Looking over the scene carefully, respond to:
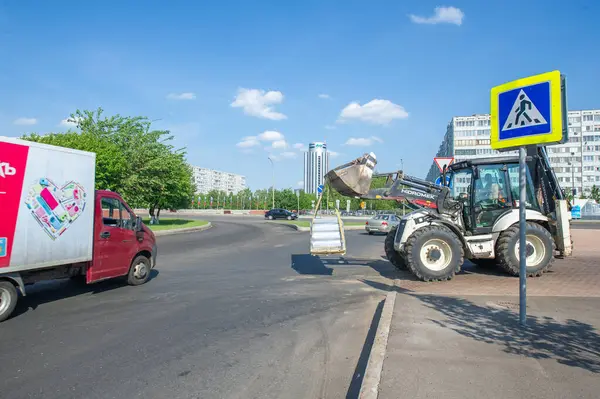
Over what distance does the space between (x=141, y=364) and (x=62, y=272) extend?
3.99 metres

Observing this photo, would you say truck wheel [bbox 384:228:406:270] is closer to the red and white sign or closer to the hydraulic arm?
the hydraulic arm

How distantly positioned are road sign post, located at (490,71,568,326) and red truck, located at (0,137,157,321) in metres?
7.01

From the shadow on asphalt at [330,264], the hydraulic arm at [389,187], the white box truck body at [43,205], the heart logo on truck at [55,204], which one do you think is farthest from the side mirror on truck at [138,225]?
the hydraulic arm at [389,187]

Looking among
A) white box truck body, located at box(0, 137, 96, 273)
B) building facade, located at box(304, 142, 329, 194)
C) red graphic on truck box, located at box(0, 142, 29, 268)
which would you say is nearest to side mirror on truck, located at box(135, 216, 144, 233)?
white box truck body, located at box(0, 137, 96, 273)

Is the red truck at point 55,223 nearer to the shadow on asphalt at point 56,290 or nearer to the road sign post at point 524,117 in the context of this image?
the shadow on asphalt at point 56,290

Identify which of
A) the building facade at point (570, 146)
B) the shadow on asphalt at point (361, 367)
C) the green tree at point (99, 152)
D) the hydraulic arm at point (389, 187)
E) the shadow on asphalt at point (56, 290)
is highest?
the building facade at point (570, 146)

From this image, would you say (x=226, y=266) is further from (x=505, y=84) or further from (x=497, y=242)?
(x=505, y=84)

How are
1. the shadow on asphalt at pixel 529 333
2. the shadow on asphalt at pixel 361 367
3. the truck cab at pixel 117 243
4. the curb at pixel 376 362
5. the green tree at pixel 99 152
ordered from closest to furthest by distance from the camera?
the curb at pixel 376 362, the shadow on asphalt at pixel 361 367, the shadow on asphalt at pixel 529 333, the truck cab at pixel 117 243, the green tree at pixel 99 152

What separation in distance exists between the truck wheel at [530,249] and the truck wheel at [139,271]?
Result: 8.28 m

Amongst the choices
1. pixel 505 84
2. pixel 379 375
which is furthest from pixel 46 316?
pixel 505 84

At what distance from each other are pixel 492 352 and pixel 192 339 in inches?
143

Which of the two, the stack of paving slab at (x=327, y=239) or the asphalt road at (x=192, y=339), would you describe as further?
the stack of paving slab at (x=327, y=239)

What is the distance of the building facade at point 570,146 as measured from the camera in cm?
10412

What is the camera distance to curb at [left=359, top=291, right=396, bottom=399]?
342cm
